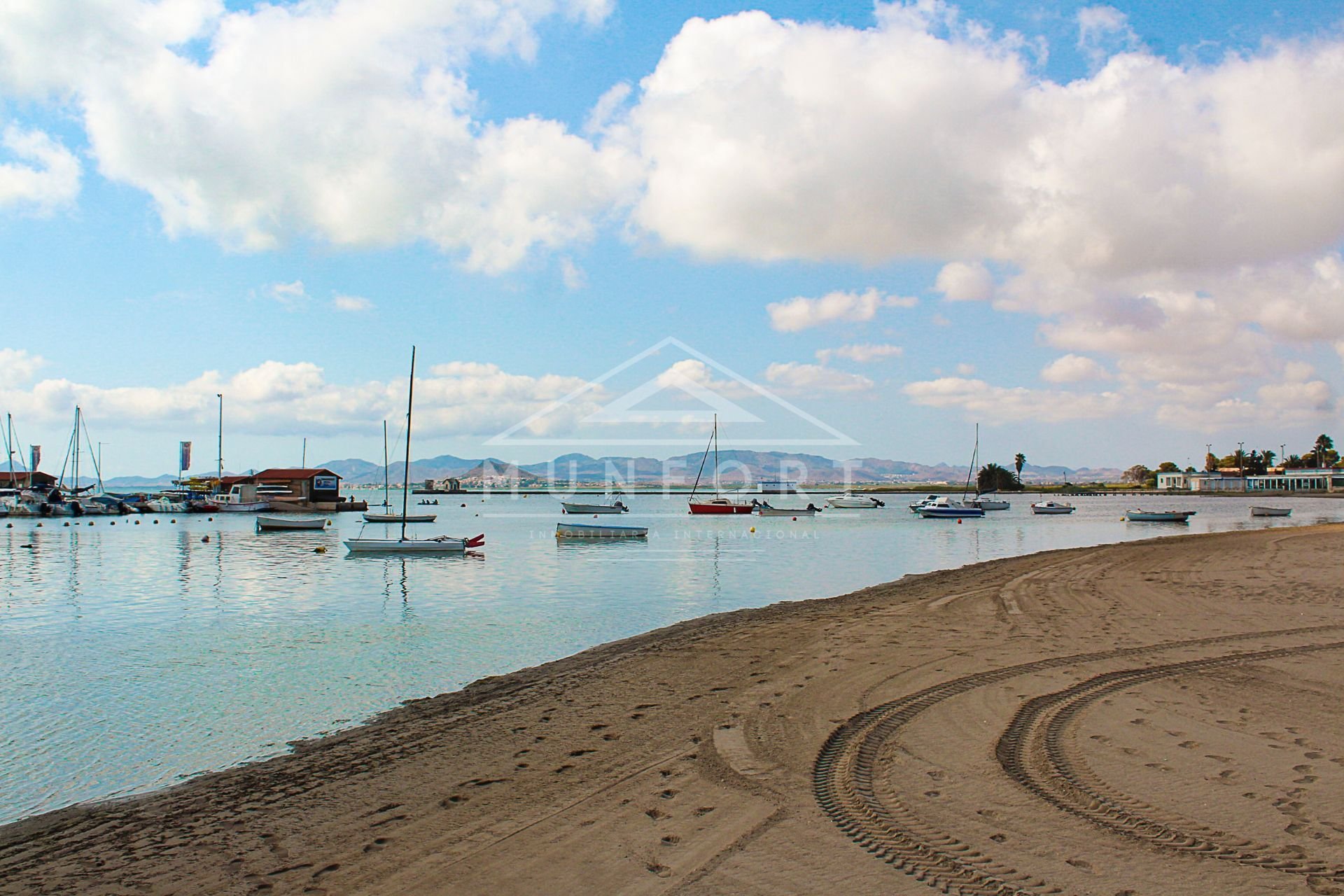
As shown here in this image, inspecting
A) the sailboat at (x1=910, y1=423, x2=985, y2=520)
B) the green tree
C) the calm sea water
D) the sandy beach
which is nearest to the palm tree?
the green tree

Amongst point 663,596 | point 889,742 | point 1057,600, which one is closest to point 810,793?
point 889,742

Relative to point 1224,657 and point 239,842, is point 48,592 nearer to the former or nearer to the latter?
point 239,842

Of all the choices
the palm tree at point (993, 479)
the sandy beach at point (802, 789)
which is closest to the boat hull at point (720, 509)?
the sandy beach at point (802, 789)

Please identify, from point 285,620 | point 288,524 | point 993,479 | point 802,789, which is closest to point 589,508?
A: point 288,524

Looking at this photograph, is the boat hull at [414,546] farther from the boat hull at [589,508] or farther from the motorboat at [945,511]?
the motorboat at [945,511]

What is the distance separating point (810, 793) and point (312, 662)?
12.0 metres

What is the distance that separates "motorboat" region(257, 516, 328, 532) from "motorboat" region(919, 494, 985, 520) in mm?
57052

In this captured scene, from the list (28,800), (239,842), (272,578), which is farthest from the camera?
(272,578)

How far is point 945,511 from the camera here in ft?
273

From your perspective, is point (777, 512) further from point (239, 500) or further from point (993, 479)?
point (993, 479)

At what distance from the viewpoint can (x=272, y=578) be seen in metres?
31.4

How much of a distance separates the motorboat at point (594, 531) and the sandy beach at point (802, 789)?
1514 inches

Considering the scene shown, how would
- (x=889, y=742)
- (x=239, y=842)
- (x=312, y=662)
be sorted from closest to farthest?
(x=239, y=842)
(x=889, y=742)
(x=312, y=662)

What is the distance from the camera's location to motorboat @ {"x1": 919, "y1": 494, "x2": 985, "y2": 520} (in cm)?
8306
